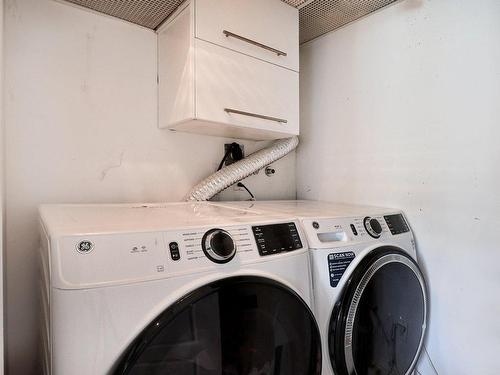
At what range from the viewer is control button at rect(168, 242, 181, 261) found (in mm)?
654

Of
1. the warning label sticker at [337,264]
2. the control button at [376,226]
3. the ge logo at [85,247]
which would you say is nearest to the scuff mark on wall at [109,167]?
the ge logo at [85,247]

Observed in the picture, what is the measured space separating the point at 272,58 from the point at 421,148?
76cm

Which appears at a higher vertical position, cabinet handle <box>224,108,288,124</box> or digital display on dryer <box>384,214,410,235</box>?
cabinet handle <box>224,108,288,124</box>

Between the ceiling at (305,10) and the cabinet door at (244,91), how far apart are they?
29cm

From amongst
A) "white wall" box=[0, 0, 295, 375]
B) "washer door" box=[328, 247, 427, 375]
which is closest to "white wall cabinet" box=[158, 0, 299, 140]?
"white wall" box=[0, 0, 295, 375]

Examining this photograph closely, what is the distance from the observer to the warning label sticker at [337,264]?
3.03 ft

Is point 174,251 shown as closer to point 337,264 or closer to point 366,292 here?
point 337,264

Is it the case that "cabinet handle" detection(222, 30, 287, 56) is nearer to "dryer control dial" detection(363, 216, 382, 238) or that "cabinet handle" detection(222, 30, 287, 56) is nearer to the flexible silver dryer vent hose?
the flexible silver dryer vent hose

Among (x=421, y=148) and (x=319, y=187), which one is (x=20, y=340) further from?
(x=421, y=148)

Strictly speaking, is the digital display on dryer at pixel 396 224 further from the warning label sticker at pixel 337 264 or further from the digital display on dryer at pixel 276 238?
the digital display on dryer at pixel 276 238

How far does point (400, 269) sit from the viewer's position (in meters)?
1.11

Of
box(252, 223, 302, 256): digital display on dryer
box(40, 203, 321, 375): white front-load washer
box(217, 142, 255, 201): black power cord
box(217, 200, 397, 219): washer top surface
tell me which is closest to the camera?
box(40, 203, 321, 375): white front-load washer

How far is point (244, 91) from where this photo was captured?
4.15 feet

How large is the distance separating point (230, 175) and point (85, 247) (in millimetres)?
907
